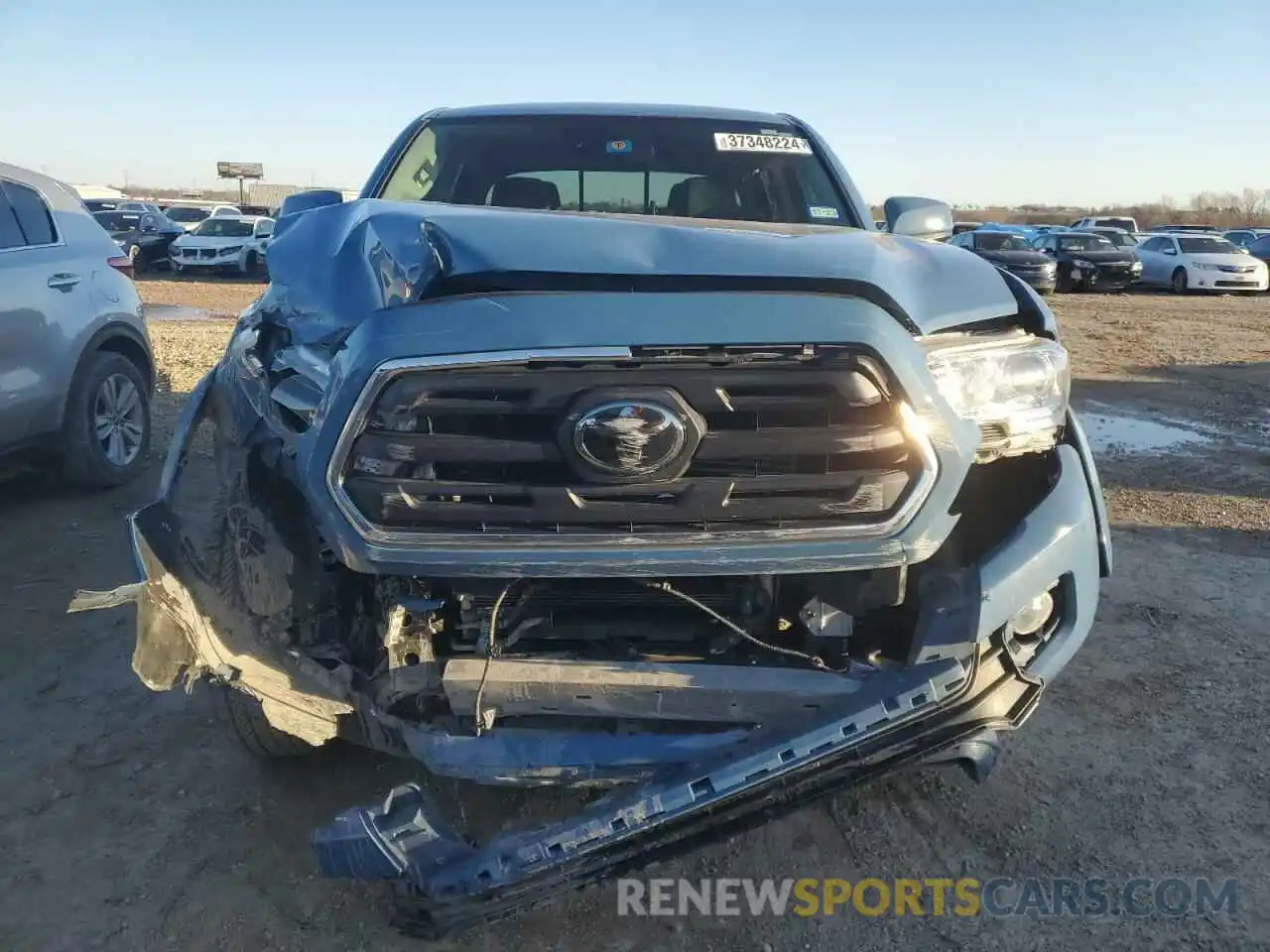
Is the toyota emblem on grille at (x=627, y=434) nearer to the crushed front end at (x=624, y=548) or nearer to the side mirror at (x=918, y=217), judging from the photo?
the crushed front end at (x=624, y=548)

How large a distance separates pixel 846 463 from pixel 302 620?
145 centimetres

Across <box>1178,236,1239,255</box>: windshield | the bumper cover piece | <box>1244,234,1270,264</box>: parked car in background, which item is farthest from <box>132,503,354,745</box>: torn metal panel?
<box>1244,234,1270,264</box>: parked car in background

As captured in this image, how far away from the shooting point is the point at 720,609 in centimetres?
243

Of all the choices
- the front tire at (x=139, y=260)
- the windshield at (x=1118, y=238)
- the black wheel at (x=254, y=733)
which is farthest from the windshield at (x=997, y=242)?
the black wheel at (x=254, y=733)

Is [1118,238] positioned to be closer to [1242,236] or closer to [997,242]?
[997,242]

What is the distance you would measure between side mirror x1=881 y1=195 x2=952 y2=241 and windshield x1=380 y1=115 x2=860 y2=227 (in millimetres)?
214

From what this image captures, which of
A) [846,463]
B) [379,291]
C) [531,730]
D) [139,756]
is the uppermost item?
[379,291]

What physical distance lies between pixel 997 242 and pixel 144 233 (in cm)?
2095

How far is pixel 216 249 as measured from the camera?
2216cm

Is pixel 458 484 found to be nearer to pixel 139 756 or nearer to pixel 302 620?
pixel 302 620

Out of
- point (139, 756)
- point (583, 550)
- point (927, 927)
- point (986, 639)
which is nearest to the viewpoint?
point (583, 550)

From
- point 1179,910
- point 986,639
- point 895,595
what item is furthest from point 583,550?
point 1179,910

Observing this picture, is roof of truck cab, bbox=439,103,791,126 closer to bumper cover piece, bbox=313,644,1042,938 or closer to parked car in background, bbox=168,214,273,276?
bumper cover piece, bbox=313,644,1042,938

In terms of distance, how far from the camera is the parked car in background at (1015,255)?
21688mm
